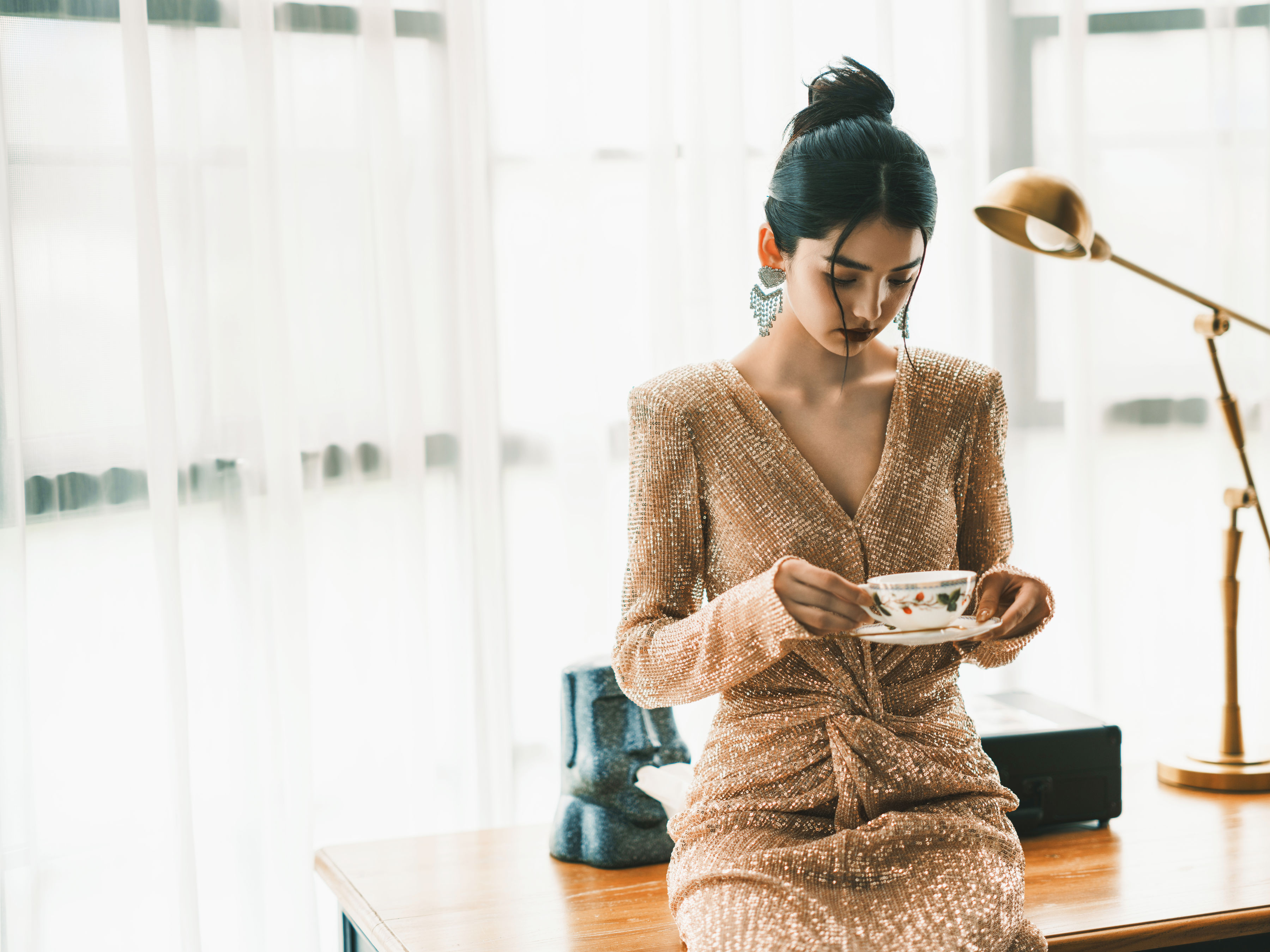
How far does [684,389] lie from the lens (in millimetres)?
Answer: 1383

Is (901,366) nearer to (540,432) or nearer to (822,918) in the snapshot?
(822,918)

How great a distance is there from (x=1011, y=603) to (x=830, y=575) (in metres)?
0.29

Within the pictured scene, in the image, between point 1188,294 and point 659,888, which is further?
point 1188,294

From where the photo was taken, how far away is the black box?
164cm

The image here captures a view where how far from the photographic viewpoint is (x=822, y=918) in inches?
44.4

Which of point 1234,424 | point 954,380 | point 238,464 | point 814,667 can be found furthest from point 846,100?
point 238,464

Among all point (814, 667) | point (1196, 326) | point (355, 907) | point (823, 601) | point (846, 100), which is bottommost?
point (355, 907)

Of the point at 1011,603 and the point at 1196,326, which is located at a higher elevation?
the point at 1196,326

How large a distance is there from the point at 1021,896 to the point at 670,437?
597mm

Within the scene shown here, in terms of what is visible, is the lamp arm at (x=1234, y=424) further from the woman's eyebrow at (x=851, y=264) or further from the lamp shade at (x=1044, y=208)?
the woman's eyebrow at (x=851, y=264)

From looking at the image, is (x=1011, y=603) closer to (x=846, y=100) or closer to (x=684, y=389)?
(x=684, y=389)

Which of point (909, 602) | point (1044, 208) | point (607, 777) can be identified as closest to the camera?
point (909, 602)

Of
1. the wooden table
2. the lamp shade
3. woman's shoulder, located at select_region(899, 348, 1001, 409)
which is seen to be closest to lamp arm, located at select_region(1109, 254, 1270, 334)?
the lamp shade

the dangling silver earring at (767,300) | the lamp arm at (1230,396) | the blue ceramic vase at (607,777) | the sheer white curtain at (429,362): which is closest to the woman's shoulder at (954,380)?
the dangling silver earring at (767,300)
